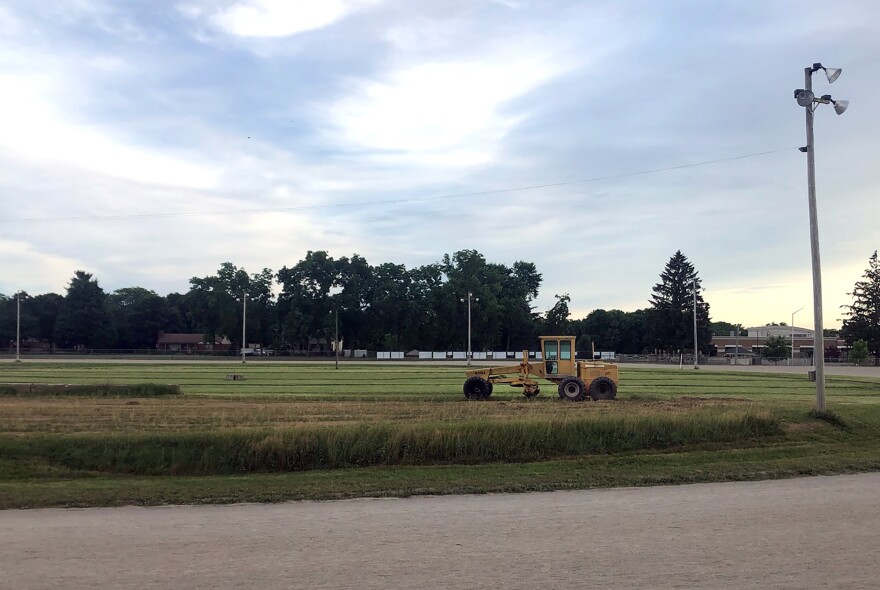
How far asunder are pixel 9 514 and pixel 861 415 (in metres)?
22.9

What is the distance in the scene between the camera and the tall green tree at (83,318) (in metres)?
129

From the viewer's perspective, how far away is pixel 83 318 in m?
130

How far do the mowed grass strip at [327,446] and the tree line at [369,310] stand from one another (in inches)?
4130

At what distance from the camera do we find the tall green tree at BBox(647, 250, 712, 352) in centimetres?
12094

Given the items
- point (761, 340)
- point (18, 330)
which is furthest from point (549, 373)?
point (761, 340)

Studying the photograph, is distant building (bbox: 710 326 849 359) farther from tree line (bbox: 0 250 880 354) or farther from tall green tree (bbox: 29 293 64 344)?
tall green tree (bbox: 29 293 64 344)

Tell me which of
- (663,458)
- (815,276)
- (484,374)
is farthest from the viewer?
(484,374)

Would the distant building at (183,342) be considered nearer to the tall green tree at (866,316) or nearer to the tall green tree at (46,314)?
the tall green tree at (46,314)

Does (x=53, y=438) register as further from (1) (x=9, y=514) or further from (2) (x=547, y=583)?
(2) (x=547, y=583)

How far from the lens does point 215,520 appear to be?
10250mm

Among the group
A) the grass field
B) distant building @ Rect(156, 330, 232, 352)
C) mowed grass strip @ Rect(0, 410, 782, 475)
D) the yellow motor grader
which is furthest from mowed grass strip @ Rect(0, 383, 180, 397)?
distant building @ Rect(156, 330, 232, 352)

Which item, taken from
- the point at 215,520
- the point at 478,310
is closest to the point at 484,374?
the point at 215,520

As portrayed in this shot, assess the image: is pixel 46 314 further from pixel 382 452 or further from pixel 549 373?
pixel 382 452

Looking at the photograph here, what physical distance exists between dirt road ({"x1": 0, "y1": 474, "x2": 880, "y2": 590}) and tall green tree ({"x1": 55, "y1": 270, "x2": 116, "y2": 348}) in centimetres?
13197
